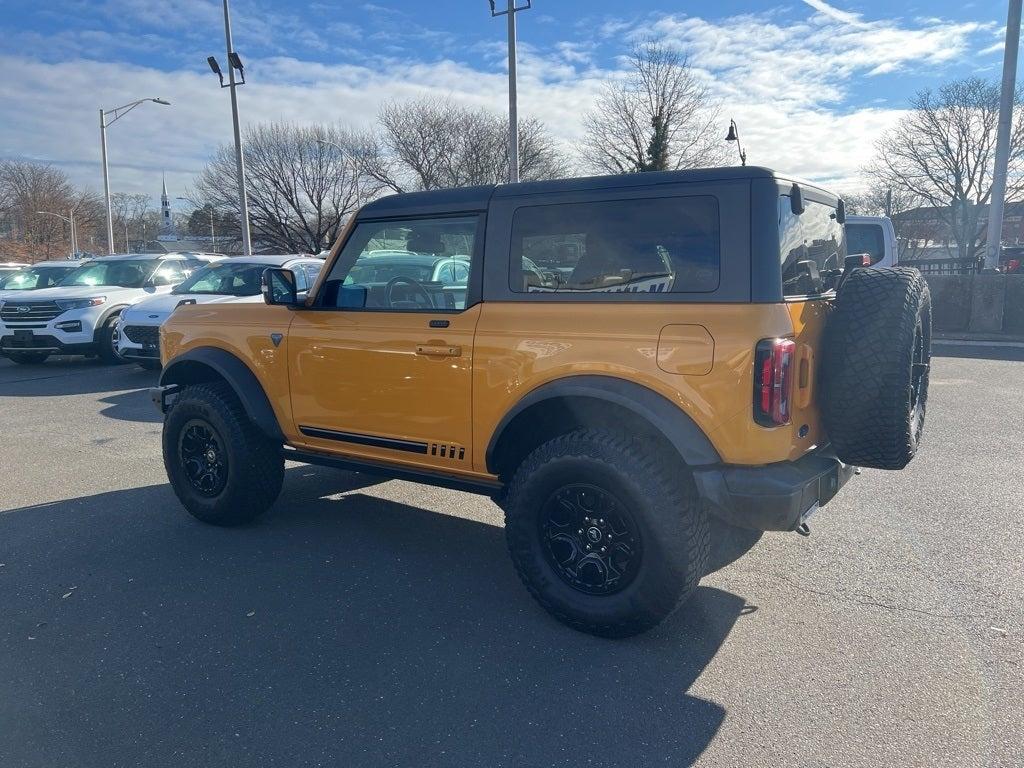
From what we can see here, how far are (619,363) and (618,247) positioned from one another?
56cm

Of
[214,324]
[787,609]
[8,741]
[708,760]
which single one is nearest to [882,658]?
[787,609]

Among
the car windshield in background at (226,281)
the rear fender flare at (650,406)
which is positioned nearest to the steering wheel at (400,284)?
the rear fender flare at (650,406)

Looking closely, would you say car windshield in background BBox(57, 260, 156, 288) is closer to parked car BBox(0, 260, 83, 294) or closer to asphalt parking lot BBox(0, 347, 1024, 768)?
parked car BBox(0, 260, 83, 294)

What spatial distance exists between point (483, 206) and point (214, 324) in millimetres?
2011

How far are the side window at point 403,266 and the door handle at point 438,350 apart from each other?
21 centimetres

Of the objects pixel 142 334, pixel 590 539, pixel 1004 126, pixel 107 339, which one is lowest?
pixel 590 539

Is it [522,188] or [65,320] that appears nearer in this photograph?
[522,188]

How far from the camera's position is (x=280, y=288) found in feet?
14.6

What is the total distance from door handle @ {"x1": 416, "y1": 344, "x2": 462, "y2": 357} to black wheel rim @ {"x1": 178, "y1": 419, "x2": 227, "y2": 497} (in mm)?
1693

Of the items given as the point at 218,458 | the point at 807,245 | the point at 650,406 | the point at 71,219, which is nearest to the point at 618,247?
the point at 650,406

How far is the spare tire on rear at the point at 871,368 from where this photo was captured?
3.08 metres

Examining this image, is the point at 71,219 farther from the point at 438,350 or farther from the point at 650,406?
the point at 650,406

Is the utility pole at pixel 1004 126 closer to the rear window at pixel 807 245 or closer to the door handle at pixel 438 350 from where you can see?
the rear window at pixel 807 245

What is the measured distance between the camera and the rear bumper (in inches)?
118
